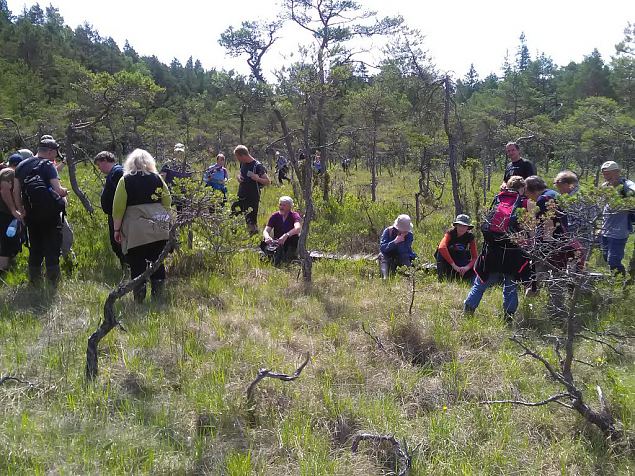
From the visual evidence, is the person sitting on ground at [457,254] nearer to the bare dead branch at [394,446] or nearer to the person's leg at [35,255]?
the bare dead branch at [394,446]

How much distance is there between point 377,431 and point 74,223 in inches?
210

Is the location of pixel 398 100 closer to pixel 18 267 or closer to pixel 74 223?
pixel 74 223

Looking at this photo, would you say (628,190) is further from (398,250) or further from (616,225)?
(398,250)

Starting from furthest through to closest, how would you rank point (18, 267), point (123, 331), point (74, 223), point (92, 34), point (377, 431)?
point (92, 34) → point (74, 223) → point (18, 267) → point (123, 331) → point (377, 431)

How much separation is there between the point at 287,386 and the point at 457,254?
10.9 feet

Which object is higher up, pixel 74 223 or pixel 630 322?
pixel 74 223

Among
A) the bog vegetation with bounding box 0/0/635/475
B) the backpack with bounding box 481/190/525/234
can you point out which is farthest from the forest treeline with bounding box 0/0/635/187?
the backpack with bounding box 481/190/525/234

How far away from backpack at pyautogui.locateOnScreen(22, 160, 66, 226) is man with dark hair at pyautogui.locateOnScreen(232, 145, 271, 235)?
2.65 metres

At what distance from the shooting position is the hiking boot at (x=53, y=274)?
4.28m

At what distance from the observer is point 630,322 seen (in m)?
4.05

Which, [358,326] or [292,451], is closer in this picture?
[292,451]

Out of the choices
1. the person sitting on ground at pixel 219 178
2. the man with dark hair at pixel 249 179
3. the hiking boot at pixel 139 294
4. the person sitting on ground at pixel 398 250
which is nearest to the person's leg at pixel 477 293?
the person sitting on ground at pixel 398 250

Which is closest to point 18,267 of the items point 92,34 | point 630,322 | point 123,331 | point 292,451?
point 123,331

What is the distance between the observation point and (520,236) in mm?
2811
